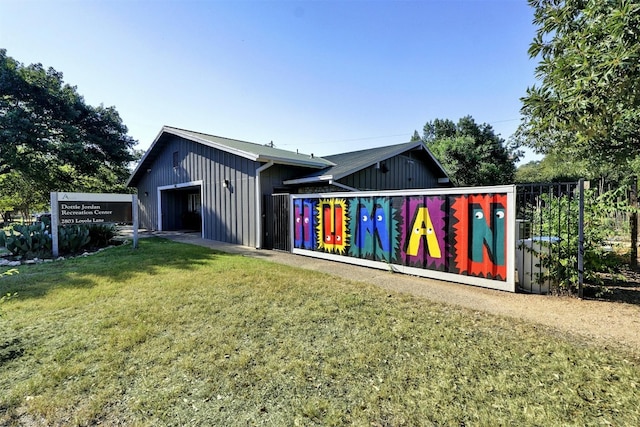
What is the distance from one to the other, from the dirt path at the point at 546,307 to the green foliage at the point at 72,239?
8.04m

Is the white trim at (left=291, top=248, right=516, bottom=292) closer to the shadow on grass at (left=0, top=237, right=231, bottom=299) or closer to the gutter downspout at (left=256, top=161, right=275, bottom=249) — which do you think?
the gutter downspout at (left=256, top=161, right=275, bottom=249)

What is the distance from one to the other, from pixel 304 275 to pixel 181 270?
2.77m

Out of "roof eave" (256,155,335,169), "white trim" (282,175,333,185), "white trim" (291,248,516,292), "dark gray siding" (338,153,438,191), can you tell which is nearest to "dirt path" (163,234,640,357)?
"white trim" (291,248,516,292)

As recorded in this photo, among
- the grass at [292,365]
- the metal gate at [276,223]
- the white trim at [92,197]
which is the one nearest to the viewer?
the grass at [292,365]

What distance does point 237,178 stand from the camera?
10586mm

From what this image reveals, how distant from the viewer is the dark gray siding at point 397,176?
37.4 feet

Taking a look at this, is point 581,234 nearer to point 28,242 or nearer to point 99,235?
point 28,242

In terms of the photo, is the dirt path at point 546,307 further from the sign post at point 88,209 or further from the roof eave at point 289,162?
the sign post at point 88,209

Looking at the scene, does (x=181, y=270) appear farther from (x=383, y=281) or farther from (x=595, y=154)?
(x=595, y=154)

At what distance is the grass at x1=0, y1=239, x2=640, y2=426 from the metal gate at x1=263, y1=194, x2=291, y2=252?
4476 millimetres

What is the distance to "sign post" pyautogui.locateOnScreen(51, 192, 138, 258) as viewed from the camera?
8062 millimetres

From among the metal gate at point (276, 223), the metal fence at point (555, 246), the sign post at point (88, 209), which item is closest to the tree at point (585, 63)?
the metal fence at point (555, 246)

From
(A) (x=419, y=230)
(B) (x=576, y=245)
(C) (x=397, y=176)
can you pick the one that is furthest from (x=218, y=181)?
(B) (x=576, y=245)

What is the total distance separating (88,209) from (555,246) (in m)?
11.6
